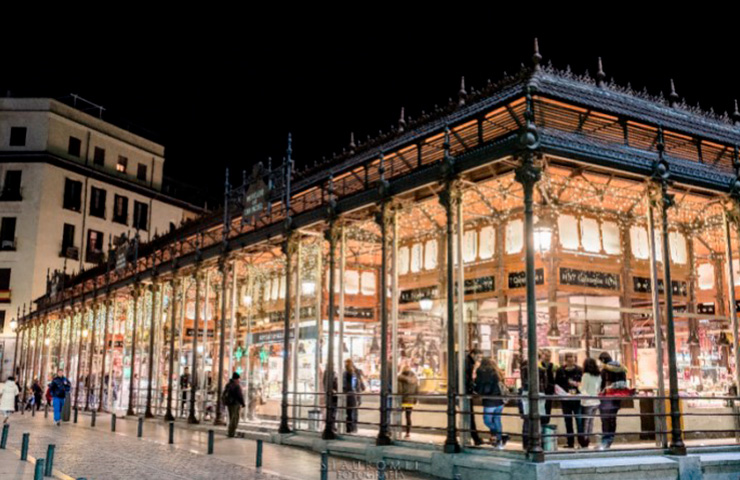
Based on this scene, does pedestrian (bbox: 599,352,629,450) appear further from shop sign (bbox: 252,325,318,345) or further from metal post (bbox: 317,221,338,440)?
shop sign (bbox: 252,325,318,345)

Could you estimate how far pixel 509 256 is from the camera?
63.3ft

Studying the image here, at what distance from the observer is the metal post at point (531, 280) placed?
37.1 ft

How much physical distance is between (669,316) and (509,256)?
6.47 metres

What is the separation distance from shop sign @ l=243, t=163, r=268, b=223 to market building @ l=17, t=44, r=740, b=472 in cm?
8

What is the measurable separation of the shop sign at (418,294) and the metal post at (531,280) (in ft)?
32.5

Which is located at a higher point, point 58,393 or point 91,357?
point 91,357

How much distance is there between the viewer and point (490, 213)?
64.9 ft

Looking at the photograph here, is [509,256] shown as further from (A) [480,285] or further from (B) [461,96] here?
(B) [461,96]

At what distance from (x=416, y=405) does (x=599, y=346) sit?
17.9 feet

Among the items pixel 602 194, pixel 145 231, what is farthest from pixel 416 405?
pixel 145 231

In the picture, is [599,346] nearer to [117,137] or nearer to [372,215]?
[372,215]

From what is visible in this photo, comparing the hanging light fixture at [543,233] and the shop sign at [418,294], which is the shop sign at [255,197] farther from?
the hanging light fixture at [543,233]

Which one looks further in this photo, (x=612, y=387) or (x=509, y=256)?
(x=509, y=256)

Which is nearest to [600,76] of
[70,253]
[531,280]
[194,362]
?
[531,280]
